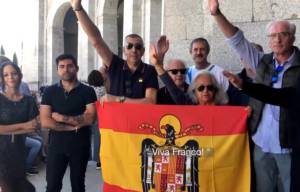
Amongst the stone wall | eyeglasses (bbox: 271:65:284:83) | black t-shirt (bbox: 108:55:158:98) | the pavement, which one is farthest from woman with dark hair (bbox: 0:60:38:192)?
the stone wall

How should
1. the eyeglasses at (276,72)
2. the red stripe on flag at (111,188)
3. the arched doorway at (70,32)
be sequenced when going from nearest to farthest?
the eyeglasses at (276,72) < the red stripe on flag at (111,188) < the arched doorway at (70,32)

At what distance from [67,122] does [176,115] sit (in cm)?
131

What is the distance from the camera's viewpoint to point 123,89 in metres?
4.77

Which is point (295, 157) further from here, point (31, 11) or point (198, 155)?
point (31, 11)

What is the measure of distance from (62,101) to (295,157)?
8.29 feet

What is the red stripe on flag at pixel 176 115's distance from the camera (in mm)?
4219

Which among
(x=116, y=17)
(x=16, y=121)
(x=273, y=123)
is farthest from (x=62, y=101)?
(x=116, y=17)

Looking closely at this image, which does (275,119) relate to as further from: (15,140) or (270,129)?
(15,140)

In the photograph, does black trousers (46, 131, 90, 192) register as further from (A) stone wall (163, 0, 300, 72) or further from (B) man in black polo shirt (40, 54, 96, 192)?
(A) stone wall (163, 0, 300, 72)

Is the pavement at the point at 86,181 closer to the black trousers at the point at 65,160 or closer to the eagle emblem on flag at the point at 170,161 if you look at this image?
the black trousers at the point at 65,160

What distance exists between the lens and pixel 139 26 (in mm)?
19125

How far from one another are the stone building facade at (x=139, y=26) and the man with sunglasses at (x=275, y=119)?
7.73ft

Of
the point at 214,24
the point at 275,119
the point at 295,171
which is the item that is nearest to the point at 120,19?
the point at 214,24

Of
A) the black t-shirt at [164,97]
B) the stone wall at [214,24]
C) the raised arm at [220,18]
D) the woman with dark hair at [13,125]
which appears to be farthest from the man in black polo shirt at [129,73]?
the stone wall at [214,24]
